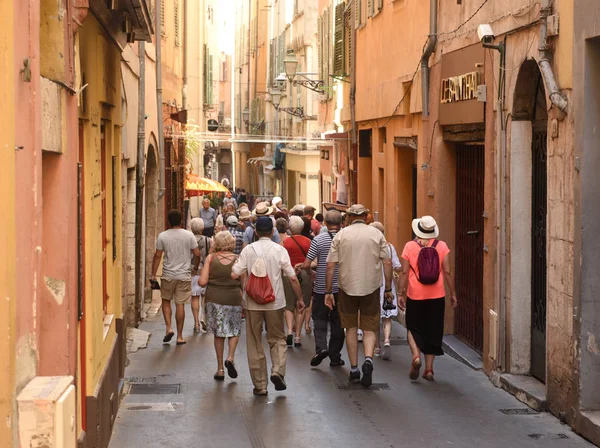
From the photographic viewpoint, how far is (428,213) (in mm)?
16375

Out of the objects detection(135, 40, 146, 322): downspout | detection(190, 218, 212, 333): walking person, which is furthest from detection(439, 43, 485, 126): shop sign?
detection(135, 40, 146, 322): downspout

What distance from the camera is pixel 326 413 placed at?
416 inches

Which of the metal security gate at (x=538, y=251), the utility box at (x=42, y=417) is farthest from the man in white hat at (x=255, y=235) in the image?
the utility box at (x=42, y=417)

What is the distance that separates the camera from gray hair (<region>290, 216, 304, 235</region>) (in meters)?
15.3

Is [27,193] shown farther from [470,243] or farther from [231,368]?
[470,243]

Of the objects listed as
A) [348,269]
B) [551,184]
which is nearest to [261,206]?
[348,269]

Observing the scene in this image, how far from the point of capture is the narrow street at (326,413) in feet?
31.1

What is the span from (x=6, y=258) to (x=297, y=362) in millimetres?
8990

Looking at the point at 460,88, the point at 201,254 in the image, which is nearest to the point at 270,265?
the point at 460,88

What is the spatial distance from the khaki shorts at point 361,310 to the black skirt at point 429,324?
42 cm

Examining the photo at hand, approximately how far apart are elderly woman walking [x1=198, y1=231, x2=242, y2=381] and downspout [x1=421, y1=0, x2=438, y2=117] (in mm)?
4982

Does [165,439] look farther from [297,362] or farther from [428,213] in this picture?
[428,213]

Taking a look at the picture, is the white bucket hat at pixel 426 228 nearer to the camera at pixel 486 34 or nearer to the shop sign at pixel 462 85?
the shop sign at pixel 462 85

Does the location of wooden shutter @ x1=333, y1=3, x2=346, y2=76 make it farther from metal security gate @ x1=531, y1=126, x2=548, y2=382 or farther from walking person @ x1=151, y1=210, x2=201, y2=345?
metal security gate @ x1=531, y1=126, x2=548, y2=382
